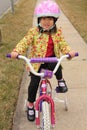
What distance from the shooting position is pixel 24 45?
4.05 meters

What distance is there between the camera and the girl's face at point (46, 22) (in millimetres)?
3932

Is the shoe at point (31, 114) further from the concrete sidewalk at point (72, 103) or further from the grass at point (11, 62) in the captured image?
the grass at point (11, 62)

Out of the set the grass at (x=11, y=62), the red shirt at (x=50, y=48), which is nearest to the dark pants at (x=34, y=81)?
the red shirt at (x=50, y=48)

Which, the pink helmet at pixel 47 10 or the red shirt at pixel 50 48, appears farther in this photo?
the red shirt at pixel 50 48

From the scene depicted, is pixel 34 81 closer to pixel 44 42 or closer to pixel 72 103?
pixel 44 42

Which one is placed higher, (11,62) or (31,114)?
(31,114)

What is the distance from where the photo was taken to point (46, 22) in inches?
155

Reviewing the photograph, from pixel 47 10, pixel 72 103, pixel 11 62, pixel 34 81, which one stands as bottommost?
pixel 11 62

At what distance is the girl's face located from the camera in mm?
3932

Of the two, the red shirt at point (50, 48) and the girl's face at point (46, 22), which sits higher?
the girl's face at point (46, 22)

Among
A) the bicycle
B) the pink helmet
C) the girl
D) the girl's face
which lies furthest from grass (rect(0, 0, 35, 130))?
the pink helmet

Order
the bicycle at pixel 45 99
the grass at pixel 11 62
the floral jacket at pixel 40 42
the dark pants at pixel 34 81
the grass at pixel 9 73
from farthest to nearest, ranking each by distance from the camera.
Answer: the grass at pixel 11 62, the grass at pixel 9 73, the dark pants at pixel 34 81, the floral jacket at pixel 40 42, the bicycle at pixel 45 99

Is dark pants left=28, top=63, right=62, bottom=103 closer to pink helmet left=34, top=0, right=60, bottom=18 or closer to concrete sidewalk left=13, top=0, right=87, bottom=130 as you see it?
concrete sidewalk left=13, top=0, right=87, bottom=130

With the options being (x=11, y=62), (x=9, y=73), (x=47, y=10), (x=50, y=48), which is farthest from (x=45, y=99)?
(x=11, y=62)
